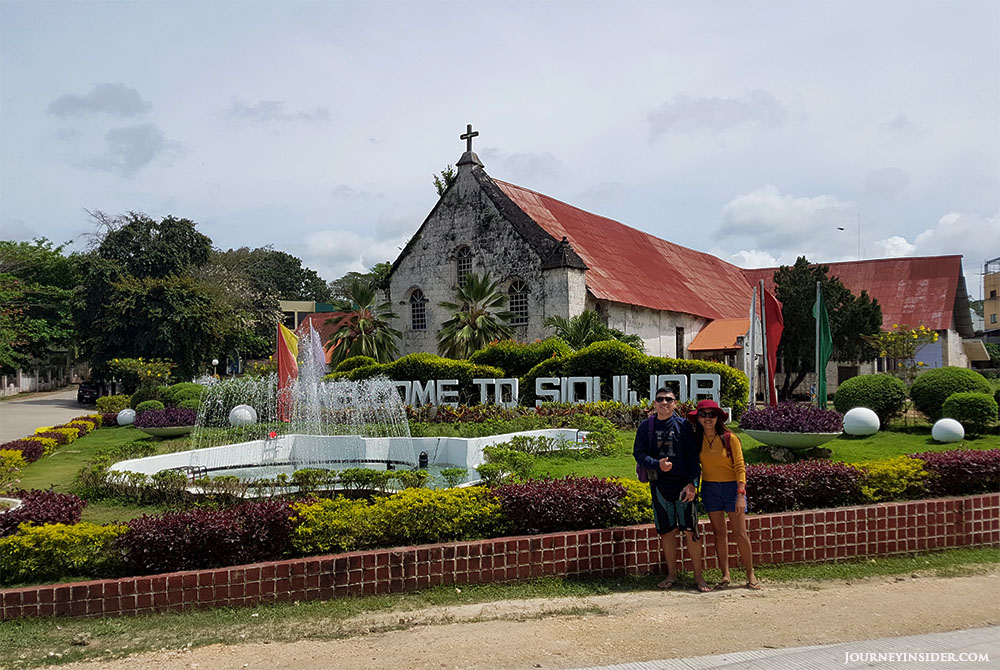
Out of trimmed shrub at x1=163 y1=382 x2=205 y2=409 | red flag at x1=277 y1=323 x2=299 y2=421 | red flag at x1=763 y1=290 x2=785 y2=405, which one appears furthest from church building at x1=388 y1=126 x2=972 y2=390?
red flag at x1=763 y1=290 x2=785 y2=405

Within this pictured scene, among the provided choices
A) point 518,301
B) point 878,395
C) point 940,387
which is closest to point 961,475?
point 878,395

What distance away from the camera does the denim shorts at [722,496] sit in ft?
18.6

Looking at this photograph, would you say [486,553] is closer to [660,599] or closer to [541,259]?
[660,599]

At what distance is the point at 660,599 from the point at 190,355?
34668mm

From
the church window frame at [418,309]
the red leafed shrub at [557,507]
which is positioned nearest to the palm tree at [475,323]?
the church window frame at [418,309]

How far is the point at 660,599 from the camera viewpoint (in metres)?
5.45

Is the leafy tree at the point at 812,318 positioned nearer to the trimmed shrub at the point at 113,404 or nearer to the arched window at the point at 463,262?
the arched window at the point at 463,262

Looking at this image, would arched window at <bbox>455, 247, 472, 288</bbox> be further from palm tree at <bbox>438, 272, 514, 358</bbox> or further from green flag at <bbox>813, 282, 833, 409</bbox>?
green flag at <bbox>813, 282, 833, 409</bbox>

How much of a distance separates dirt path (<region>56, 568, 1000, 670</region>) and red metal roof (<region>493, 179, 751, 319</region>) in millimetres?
18149

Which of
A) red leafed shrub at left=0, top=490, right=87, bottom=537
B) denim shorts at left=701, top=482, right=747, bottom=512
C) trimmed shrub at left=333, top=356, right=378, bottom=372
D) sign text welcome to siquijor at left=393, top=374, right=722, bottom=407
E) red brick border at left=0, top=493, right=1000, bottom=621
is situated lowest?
red brick border at left=0, top=493, right=1000, bottom=621

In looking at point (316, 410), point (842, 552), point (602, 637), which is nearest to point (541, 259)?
point (316, 410)

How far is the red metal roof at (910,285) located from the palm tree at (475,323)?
55.5 ft

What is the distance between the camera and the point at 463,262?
26641 millimetres

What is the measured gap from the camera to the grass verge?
4566 millimetres
